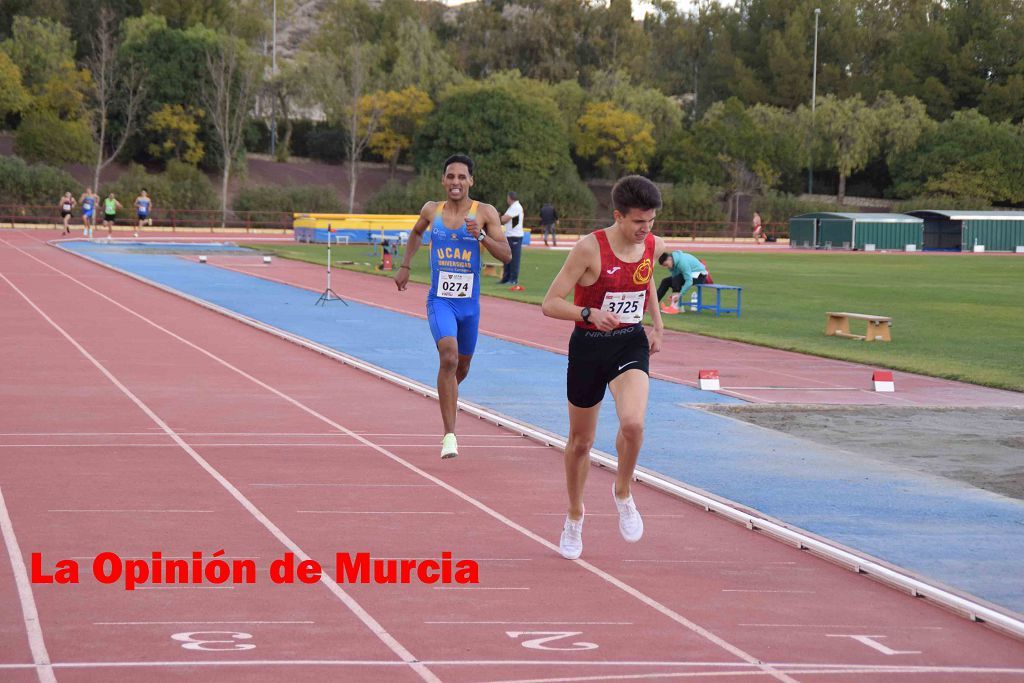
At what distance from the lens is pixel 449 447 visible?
31.8ft

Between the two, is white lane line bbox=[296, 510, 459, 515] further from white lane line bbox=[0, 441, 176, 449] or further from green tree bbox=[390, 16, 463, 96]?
Answer: green tree bbox=[390, 16, 463, 96]

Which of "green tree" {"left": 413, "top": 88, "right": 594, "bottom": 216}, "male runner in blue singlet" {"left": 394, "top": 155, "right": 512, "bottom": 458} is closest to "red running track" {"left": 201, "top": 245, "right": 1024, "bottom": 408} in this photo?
"male runner in blue singlet" {"left": 394, "top": 155, "right": 512, "bottom": 458}

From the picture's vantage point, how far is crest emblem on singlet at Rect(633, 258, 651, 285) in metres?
6.72

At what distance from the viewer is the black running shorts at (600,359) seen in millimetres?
6777

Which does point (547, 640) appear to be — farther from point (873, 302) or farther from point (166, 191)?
point (166, 191)

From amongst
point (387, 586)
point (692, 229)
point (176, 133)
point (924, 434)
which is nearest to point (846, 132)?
point (692, 229)

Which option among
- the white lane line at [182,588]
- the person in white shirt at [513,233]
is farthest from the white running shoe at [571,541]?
the person in white shirt at [513,233]

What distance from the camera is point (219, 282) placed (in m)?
29.6

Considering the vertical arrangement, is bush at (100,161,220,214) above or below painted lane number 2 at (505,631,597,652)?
above

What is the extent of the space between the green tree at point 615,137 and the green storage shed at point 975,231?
27.4 meters

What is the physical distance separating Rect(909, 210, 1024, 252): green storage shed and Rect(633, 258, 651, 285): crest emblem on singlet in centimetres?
5557

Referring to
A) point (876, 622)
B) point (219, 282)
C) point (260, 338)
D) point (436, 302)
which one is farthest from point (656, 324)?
point (219, 282)

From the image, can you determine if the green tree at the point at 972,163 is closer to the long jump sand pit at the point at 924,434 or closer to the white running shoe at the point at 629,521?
the long jump sand pit at the point at 924,434

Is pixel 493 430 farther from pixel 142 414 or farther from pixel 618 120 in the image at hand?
pixel 618 120
